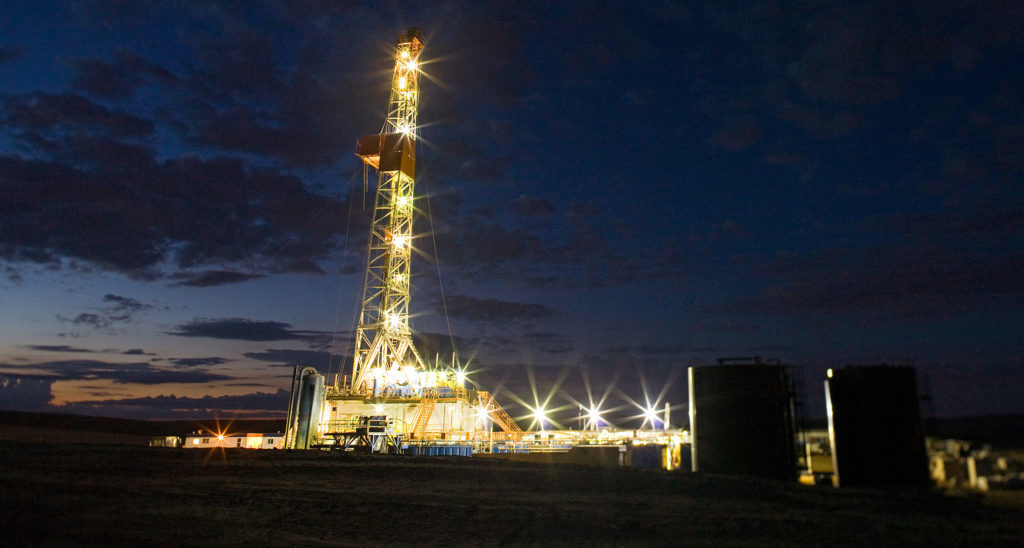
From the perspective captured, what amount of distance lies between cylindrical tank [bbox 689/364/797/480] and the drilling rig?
15664 millimetres

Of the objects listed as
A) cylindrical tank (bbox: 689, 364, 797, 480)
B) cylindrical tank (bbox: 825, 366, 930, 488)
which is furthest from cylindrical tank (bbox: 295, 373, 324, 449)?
cylindrical tank (bbox: 825, 366, 930, 488)

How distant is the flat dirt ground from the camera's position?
31.3 ft

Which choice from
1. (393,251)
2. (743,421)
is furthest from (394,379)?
(743,421)

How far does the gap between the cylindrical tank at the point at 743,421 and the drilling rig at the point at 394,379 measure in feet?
51.4

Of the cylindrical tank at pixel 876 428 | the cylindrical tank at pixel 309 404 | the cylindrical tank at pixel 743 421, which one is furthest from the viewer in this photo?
the cylindrical tank at pixel 309 404

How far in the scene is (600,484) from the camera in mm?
13750

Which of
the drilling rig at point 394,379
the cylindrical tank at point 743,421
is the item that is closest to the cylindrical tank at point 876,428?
the cylindrical tank at point 743,421

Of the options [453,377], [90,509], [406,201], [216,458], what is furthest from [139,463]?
[406,201]

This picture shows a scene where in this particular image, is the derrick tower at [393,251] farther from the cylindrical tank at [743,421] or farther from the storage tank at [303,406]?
the cylindrical tank at [743,421]

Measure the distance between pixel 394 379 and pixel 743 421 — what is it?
951 inches

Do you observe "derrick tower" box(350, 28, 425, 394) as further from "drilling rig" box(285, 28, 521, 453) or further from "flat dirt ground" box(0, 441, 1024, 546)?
"flat dirt ground" box(0, 441, 1024, 546)

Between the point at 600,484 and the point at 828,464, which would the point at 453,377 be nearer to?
the point at 600,484

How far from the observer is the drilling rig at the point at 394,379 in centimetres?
2525

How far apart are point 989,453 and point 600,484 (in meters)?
7.47
